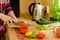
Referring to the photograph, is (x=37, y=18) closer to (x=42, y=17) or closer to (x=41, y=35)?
(x=42, y=17)

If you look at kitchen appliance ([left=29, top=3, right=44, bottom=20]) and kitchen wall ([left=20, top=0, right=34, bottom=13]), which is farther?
kitchen wall ([left=20, top=0, right=34, bottom=13])

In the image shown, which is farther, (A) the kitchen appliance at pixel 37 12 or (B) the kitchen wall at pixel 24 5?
(B) the kitchen wall at pixel 24 5

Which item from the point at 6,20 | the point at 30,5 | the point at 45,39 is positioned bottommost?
the point at 45,39

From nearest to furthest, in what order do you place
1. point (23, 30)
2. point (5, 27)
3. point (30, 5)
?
point (23, 30), point (5, 27), point (30, 5)

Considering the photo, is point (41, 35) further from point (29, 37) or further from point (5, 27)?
point (5, 27)

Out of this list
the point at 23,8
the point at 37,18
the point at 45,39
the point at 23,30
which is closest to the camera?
the point at 45,39

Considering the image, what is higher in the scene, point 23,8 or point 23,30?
point 23,8

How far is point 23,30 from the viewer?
138 centimetres

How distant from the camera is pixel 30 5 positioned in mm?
2061

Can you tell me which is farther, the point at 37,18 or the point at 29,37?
the point at 37,18

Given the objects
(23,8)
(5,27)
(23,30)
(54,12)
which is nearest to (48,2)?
(54,12)

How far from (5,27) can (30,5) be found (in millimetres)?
485

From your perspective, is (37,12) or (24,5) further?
(24,5)

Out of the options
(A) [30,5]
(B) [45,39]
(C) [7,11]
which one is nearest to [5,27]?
(C) [7,11]
